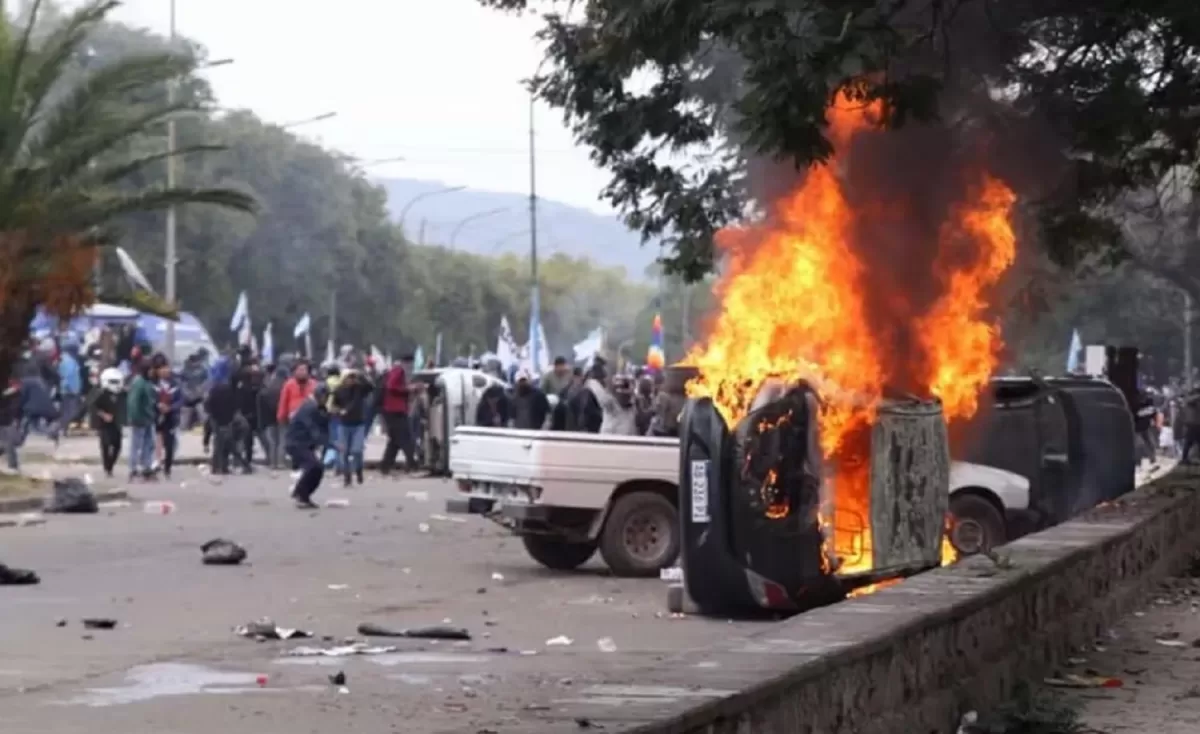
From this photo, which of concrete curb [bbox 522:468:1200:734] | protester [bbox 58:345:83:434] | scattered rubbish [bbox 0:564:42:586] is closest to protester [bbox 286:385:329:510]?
scattered rubbish [bbox 0:564:42:586]

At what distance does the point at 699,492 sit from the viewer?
48.1ft

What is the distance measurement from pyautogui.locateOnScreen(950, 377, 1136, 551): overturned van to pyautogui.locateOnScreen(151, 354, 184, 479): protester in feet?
44.8

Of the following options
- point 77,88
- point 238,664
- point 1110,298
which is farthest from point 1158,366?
point 238,664

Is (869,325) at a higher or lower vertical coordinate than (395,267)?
lower

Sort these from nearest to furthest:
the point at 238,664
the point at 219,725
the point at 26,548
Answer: the point at 219,725
the point at 238,664
the point at 26,548

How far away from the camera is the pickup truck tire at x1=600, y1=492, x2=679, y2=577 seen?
1795 centimetres

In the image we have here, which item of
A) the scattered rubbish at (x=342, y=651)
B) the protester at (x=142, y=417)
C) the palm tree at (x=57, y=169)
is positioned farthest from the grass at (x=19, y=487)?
the scattered rubbish at (x=342, y=651)

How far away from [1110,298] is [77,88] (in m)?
40.8

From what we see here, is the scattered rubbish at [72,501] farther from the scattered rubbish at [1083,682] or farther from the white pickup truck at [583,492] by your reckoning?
the scattered rubbish at [1083,682]

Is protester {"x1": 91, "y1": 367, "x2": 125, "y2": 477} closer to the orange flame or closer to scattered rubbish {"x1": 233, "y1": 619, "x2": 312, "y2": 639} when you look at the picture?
the orange flame

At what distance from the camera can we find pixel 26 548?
19875mm

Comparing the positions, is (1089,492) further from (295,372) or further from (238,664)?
(295,372)

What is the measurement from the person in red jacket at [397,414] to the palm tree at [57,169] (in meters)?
8.71

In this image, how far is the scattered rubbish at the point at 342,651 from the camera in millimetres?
12695
